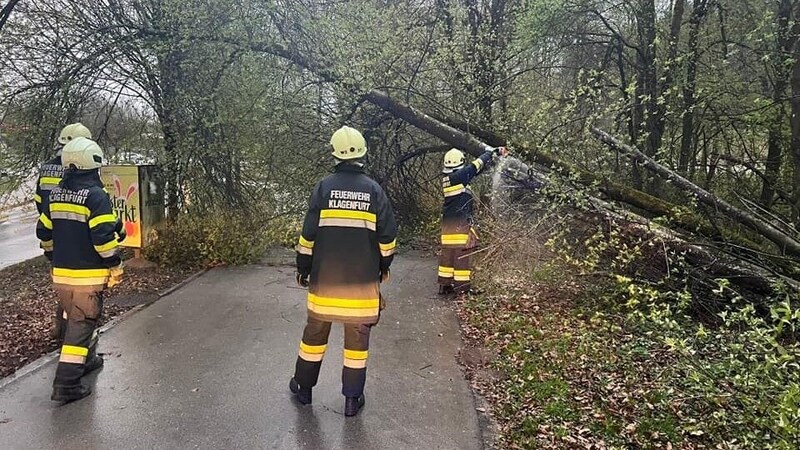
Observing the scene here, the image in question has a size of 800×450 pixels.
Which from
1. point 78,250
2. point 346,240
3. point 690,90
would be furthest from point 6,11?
point 690,90

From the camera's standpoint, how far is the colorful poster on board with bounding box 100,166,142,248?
310 inches

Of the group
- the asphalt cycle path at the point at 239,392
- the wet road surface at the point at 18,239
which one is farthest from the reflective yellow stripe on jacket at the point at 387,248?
the wet road surface at the point at 18,239

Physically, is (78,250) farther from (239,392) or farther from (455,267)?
(455,267)

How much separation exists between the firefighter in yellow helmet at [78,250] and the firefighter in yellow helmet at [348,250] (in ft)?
4.78

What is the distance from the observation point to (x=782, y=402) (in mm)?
2676

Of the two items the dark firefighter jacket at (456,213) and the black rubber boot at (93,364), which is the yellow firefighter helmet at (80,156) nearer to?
the black rubber boot at (93,364)

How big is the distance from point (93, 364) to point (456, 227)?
415 cm

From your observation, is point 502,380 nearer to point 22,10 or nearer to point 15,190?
point 15,190

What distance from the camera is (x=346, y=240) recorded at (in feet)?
11.6

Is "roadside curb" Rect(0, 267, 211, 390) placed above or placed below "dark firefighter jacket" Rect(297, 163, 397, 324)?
below

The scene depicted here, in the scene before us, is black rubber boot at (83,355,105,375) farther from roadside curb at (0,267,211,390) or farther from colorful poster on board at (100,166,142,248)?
colorful poster on board at (100,166,142,248)

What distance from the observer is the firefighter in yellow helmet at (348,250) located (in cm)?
353

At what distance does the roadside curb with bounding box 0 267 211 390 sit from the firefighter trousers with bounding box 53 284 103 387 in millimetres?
663

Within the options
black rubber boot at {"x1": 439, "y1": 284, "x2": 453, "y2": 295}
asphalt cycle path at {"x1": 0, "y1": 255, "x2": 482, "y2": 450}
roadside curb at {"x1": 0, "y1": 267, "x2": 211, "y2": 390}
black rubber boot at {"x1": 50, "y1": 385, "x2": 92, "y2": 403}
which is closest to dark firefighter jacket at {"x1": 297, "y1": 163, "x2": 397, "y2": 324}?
asphalt cycle path at {"x1": 0, "y1": 255, "x2": 482, "y2": 450}
